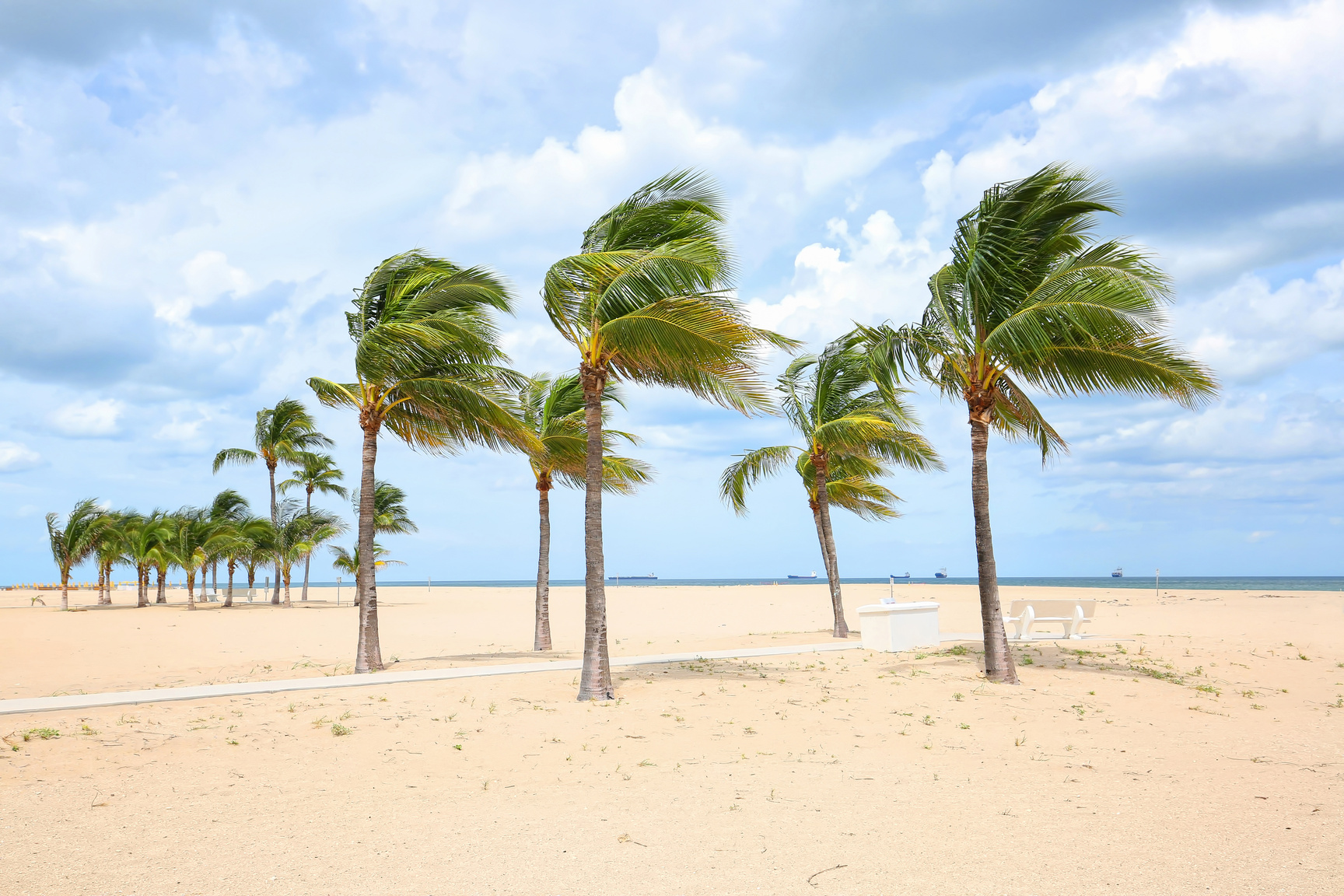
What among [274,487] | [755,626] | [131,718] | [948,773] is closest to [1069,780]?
[948,773]

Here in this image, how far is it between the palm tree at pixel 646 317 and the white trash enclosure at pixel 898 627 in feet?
19.3

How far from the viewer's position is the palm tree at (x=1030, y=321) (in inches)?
394

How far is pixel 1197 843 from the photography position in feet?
15.9

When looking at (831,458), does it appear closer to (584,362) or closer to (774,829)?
(584,362)

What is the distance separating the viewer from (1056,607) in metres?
15.7

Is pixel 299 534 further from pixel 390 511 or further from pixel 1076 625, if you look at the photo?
pixel 1076 625

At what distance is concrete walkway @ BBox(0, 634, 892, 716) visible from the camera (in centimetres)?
938

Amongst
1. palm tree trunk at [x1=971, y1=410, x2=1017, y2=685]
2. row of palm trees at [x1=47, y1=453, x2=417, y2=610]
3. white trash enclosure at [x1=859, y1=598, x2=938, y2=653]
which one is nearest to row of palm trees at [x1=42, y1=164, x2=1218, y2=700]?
palm tree trunk at [x1=971, y1=410, x2=1017, y2=685]

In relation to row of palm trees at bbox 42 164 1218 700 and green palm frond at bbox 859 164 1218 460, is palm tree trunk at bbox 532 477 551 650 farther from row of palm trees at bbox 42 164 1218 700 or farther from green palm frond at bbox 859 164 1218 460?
green palm frond at bbox 859 164 1218 460

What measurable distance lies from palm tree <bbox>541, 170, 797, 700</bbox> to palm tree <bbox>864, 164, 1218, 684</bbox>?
2.79 meters

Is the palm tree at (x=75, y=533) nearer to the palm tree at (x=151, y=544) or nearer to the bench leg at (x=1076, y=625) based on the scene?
the palm tree at (x=151, y=544)

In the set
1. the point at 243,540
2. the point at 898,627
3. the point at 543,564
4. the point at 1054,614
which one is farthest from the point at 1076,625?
the point at 243,540

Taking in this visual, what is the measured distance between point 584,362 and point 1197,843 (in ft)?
26.0

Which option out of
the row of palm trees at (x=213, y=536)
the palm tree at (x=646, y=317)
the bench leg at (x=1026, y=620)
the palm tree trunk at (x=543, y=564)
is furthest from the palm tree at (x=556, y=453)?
the row of palm trees at (x=213, y=536)
